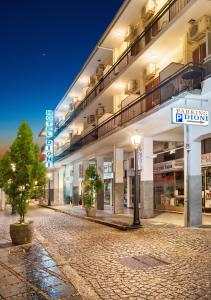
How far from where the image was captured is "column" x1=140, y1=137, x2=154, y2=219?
1802cm

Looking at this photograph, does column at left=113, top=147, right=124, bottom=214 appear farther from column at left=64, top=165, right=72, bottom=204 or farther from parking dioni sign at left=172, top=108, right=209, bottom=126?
column at left=64, top=165, right=72, bottom=204

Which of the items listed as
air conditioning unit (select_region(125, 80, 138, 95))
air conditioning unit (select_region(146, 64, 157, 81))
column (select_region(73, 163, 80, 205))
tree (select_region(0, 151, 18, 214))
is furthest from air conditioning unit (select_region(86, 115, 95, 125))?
tree (select_region(0, 151, 18, 214))

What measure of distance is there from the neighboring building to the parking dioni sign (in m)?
0.10

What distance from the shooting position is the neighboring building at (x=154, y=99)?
13500 millimetres

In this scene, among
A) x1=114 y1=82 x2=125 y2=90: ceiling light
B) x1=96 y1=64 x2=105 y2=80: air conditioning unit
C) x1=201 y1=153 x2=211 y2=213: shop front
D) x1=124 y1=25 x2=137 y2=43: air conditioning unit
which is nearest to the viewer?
x1=201 y1=153 x2=211 y2=213: shop front

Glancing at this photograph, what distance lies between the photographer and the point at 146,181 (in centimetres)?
1817

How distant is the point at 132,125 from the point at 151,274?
34.3ft

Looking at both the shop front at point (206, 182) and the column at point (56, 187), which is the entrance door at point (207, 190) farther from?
the column at point (56, 187)

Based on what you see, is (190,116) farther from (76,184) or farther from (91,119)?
(76,184)

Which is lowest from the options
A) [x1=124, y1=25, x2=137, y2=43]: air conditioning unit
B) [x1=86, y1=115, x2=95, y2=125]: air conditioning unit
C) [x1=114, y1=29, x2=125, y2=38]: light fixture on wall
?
[x1=86, y1=115, x2=95, y2=125]: air conditioning unit

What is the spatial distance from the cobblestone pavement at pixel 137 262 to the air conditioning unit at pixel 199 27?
7.89m

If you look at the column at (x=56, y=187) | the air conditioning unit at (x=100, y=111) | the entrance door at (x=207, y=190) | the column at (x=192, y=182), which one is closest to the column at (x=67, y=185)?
the column at (x=56, y=187)

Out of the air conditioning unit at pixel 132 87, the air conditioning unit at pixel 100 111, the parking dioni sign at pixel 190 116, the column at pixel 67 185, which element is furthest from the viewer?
the column at pixel 67 185

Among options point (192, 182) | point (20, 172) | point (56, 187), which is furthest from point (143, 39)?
point (56, 187)
